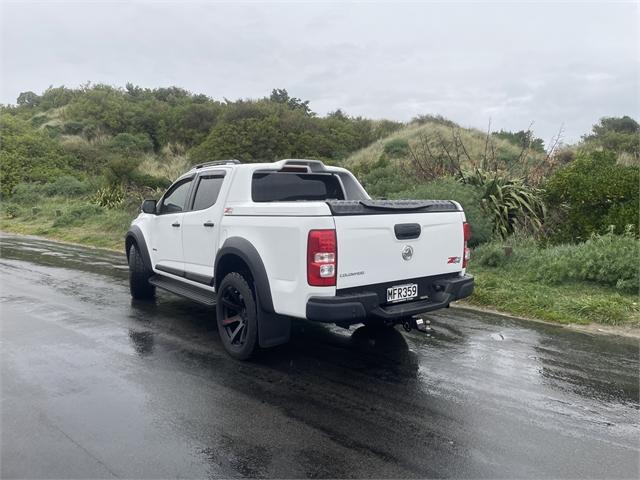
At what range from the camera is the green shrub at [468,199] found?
1002 cm

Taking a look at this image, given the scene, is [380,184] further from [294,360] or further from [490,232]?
[294,360]

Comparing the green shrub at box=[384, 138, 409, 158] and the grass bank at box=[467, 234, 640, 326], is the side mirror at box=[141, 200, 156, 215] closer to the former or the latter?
the grass bank at box=[467, 234, 640, 326]

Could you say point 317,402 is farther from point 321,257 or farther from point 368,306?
point 321,257

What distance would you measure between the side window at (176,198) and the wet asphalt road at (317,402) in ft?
4.84

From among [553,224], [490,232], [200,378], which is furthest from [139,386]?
[553,224]

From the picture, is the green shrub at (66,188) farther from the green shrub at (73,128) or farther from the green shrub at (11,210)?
the green shrub at (73,128)

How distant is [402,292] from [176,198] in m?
3.54

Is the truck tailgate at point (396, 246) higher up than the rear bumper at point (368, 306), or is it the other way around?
the truck tailgate at point (396, 246)

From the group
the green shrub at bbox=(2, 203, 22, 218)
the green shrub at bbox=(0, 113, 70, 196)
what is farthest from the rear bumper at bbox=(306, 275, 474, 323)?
the green shrub at bbox=(0, 113, 70, 196)

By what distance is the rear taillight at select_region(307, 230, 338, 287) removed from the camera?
4.35 metres

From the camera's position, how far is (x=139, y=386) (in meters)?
4.63

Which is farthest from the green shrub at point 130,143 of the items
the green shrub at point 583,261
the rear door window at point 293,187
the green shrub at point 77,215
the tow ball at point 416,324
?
the tow ball at point 416,324

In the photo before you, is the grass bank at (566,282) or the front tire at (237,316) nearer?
the front tire at (237,316)

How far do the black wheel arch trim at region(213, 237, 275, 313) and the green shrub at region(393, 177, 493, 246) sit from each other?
5.82m
